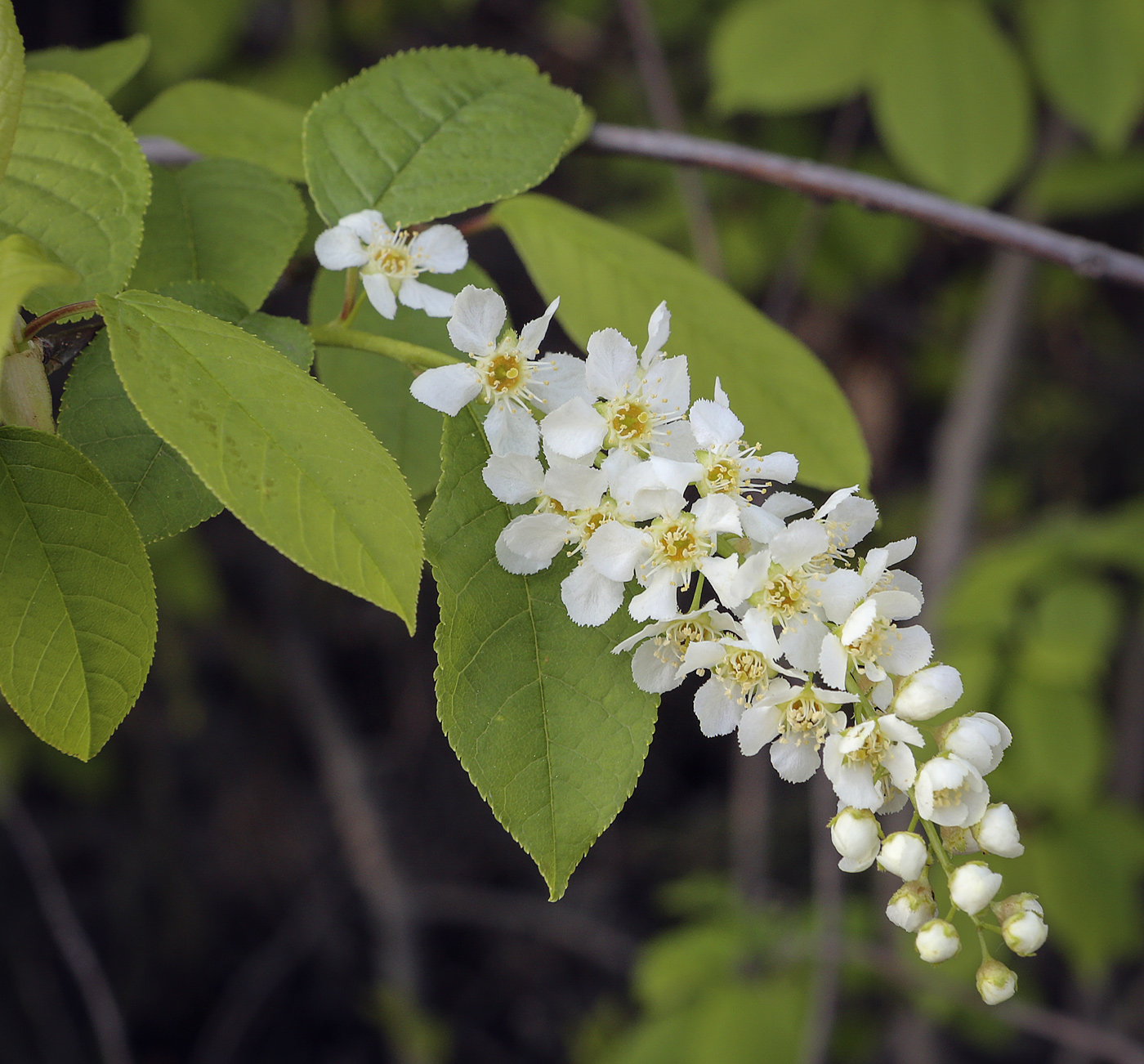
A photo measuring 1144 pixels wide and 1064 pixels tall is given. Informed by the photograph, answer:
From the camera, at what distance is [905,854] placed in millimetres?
830

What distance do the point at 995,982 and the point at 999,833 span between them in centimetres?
13

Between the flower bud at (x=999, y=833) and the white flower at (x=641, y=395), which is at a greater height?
the white flower at (x=641, y=395)

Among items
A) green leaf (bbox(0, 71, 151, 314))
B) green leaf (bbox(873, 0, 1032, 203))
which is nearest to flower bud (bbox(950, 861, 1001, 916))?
green leaf (bbox(0, 71, 151, 314))

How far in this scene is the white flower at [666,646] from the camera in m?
0.84

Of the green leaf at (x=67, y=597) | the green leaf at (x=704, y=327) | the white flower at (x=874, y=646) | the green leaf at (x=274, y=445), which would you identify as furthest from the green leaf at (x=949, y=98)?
the green leaf at (x=67, y=597)

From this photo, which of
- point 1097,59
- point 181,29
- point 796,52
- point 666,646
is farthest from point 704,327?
point 181,29

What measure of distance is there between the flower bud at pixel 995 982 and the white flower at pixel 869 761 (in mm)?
174

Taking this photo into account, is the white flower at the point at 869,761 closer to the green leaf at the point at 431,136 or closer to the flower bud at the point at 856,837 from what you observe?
the flower bud at the point at 856,837

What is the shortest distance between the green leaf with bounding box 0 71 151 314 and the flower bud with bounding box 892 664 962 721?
766mm

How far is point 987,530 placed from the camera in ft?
13.6

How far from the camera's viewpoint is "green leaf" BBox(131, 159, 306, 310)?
107cm

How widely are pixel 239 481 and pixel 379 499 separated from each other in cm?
10

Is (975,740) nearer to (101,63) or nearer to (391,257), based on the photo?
(391,257)

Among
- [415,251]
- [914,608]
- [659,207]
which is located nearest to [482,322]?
[415,251]
